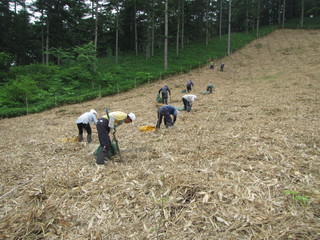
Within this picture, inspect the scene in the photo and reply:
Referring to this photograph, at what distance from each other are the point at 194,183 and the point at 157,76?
17.6 metres

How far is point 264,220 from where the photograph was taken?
7.52 feet

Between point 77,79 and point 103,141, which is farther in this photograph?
point 77,79

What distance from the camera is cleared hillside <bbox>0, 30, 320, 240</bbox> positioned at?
2324 mm

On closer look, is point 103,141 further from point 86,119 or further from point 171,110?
point 171,110

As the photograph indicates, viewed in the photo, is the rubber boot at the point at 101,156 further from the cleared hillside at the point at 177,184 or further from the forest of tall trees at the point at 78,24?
the forest of tall trees at the point at 78,24

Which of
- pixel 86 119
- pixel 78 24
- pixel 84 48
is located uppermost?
pixel 78 24

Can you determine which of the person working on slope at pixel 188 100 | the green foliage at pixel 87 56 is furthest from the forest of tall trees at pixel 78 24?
the person working on slope at pixel 188 100

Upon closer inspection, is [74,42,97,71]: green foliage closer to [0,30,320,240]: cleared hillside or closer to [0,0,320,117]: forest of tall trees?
[0,0,320,117]: forest of tall trees

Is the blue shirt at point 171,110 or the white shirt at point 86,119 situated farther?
the blue shirt at point 171,110

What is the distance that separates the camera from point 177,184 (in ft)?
10.1

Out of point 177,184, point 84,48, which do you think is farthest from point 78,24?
point 177,184

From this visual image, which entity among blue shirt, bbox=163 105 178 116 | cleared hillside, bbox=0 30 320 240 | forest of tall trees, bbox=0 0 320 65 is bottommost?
cleared hillside, bbox=0 30 320 240

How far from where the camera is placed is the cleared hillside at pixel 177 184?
7.63 feet

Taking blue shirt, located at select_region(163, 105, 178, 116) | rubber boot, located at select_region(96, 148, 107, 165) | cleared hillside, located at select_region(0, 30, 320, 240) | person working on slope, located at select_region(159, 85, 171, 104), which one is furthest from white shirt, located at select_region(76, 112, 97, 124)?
person working on slope, located at select_region(159, 85, 171, 104)
